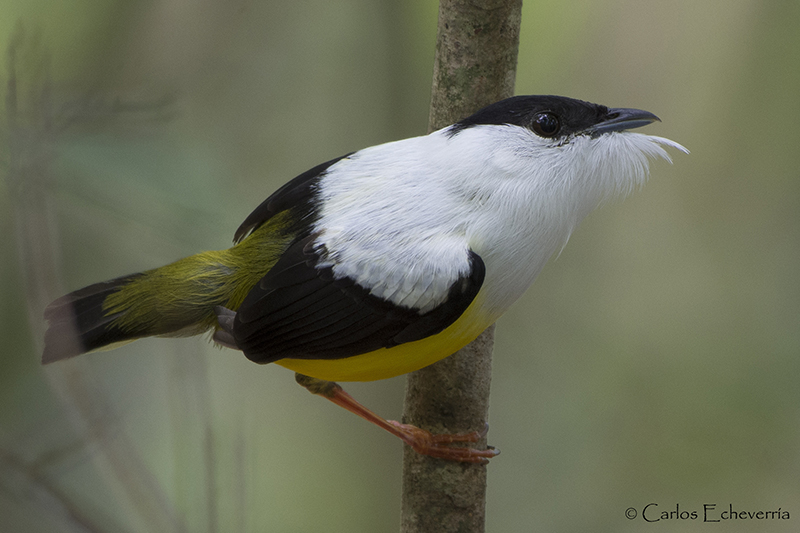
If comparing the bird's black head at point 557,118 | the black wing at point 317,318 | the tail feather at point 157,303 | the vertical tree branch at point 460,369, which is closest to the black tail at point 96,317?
the tail feather at point 157,303

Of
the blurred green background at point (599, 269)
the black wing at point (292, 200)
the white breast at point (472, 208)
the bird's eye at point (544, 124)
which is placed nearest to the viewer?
the white breast at point (472, 208)

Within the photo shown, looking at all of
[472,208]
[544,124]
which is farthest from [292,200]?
[544,124]

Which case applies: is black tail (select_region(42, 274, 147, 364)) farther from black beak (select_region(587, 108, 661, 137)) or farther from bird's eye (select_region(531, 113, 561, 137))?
black beak (select_region(587, 108, 661, 137))

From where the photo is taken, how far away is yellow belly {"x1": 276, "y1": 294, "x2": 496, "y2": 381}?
142 centimetres

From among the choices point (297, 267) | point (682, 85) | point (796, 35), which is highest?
point (796, 35)

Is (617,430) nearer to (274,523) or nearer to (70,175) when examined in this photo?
(274,523)

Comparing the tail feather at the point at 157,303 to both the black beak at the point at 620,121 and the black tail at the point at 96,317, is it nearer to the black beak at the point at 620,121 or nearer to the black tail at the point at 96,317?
the black tail at the point at 96,317

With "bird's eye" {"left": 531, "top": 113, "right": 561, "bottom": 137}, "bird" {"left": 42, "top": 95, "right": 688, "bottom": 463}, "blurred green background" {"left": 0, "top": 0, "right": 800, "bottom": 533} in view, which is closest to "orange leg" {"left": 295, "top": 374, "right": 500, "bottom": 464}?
"bird" {"left": 42, "top": 95, "right": 688, "bottom": 463}

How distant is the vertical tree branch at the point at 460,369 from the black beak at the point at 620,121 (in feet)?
1.31

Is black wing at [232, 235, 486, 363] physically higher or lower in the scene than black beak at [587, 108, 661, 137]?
lower

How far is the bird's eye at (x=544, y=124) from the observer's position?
1.47m

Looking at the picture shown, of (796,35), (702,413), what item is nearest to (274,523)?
(702,413)

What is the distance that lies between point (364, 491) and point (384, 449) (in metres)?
0.21

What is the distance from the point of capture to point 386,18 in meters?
2.69
